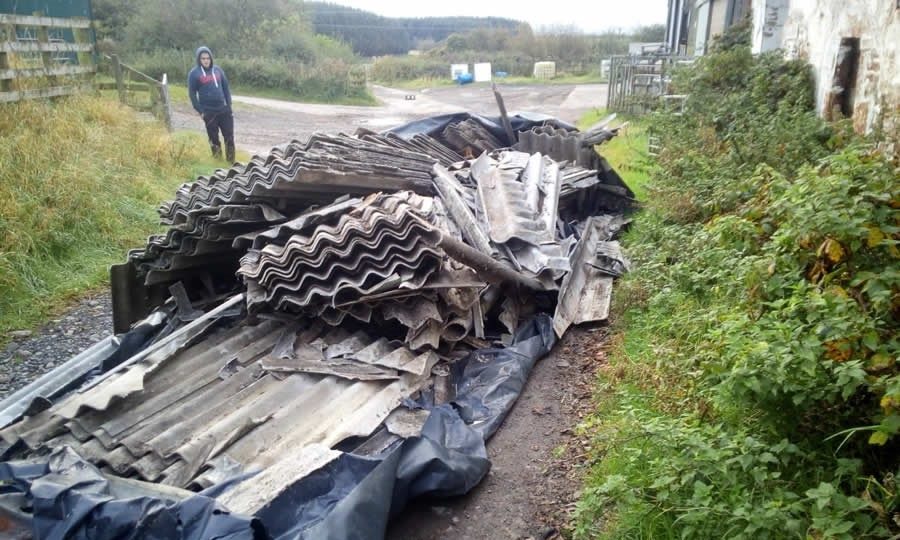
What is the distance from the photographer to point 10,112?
8.56m

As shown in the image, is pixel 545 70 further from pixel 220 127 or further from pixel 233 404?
pixel 233 404

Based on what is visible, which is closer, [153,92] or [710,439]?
[710,439]

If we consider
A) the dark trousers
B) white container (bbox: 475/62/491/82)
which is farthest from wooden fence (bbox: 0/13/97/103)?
white container (bbox: 475/62/491/82)

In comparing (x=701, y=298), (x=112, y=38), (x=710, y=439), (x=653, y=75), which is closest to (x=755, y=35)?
(x=653, y=75)

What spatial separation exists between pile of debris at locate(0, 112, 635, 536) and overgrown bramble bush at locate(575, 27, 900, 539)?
1.20 metres

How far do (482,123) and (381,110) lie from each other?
14.2 metres

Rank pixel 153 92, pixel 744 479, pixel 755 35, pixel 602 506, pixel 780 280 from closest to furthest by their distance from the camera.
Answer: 1. pixel 744 479
2. pixel 602 506
3. pixel 780 280
4. pixel 755 35
5. pixel 153 92

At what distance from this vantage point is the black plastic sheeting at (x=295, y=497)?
270cm

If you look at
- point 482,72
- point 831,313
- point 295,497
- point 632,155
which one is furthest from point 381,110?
point 831,313

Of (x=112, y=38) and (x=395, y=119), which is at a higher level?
(x=112, y=38)

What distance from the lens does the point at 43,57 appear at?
10.1 m

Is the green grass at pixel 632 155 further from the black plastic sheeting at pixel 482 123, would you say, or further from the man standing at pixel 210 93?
the man standing at pixel 210 93

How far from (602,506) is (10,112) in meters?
9.12

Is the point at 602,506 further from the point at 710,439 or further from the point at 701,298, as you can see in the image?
the point at 701,298
